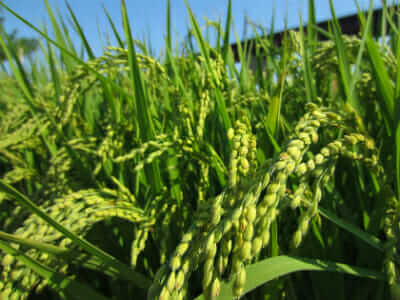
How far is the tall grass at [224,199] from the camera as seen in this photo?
38cm

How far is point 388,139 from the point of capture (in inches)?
27.5

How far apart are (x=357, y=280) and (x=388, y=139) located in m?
0.39

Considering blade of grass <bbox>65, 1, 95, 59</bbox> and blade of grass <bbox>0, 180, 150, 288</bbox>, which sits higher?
blade of grass <bbox>65, 1, 95, 59</bbox>

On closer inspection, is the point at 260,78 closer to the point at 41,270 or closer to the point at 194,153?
the point at 194,153

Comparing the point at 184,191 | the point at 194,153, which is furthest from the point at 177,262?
the point at 184,191

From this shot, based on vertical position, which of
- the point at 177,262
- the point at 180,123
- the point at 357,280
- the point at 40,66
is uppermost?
the point at 40,66

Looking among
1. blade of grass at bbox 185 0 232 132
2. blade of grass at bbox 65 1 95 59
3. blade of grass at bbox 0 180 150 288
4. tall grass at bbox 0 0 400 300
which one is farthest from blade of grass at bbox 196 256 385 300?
blade of grass at bbox 65 1 95 59

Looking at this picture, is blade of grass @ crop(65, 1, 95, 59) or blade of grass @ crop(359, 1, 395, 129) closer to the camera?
blade of grass @ crop(359, 1, 395, 129)

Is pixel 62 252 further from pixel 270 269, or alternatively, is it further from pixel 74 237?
pixel 270 269

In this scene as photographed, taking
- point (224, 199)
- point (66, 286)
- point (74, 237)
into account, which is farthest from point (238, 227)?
point (66, 286)

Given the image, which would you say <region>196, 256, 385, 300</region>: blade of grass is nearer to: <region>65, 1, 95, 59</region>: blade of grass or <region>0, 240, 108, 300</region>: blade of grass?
<region>0, 240, 108, 300</region>: blade of grass

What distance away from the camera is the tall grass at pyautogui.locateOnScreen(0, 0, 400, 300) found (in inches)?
15.0

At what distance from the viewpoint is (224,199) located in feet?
1.41

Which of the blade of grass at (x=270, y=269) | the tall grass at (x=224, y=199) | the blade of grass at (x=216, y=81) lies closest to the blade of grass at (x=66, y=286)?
the tall grass at (x=224, y=199)
